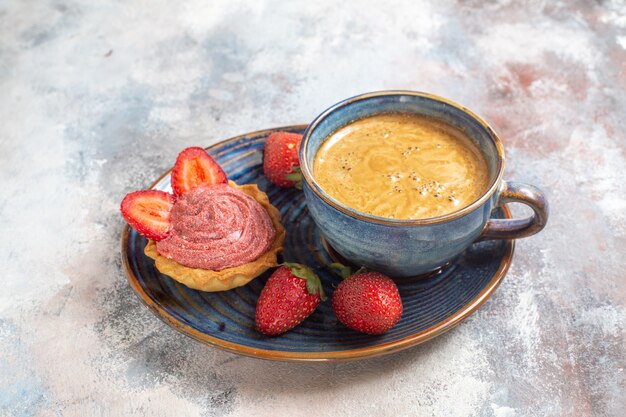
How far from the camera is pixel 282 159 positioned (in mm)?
1841

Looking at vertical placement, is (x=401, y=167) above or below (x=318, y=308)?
above

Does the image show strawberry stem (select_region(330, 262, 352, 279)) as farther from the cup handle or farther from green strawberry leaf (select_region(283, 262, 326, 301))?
the cup handle

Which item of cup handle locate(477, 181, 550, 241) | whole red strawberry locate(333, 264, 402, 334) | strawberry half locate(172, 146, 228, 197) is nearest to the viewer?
whole red strawberry locate(333, 264, 402, 334)

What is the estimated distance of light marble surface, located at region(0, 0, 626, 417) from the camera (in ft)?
5.06

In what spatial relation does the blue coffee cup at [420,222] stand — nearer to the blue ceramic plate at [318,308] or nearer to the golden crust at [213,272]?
the blue ceramic plate at [318,308]

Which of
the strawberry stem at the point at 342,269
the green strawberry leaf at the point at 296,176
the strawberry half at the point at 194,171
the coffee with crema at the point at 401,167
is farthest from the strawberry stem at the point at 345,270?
the strawberry half at the point at 194,171

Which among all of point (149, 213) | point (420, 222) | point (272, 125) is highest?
point (420, 222)

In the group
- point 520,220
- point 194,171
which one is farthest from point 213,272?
point 520,220

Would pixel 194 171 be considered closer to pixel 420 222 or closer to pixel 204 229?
pixel 204 229

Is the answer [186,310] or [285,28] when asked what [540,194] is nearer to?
[186,310]

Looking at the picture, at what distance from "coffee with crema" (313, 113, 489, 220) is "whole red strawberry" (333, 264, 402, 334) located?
16 centimetres

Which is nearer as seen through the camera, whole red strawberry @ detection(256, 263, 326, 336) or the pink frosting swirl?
whole red strawberry @ detection(256, 263, 326, 336)

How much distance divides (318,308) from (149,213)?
0.47m

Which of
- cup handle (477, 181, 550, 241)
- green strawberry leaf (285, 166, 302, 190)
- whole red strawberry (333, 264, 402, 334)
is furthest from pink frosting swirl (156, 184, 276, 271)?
Answer: cup handle (477, 181, 550, 241)
